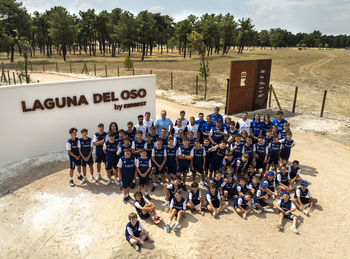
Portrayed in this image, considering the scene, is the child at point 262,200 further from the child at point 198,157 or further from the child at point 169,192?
the child at point 169,192

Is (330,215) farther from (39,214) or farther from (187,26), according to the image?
(187,26)

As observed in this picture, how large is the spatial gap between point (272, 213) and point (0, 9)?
208 ft

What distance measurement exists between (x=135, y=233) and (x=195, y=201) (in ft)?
6.70

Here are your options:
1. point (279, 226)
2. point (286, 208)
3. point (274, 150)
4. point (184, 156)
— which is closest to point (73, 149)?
point (184, 156)

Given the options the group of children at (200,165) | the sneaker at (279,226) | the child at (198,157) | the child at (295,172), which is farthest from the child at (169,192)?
the child at (295,172)

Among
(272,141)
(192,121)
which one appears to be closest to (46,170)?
(192,121)

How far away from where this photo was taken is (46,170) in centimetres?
968

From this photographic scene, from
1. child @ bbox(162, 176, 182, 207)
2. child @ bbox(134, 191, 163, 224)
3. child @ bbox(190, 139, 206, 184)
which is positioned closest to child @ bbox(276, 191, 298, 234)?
child @ bbox(190, 139, 206, 184)

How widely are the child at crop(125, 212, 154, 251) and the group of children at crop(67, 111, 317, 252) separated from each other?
14 centimetres

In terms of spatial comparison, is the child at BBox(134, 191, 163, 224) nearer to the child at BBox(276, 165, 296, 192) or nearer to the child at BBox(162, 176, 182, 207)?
the child at BBox(162, 176, 182, 207)

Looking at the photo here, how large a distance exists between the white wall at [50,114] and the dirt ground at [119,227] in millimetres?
1247

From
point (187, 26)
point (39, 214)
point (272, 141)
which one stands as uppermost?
point (187, 26)

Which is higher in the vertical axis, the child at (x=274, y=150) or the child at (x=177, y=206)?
the child at (x=274, y=150)

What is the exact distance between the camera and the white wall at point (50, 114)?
9820 millimetres
